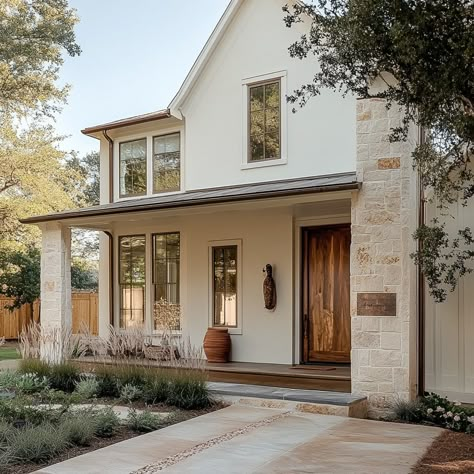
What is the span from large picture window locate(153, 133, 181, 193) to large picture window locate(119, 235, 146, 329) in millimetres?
1218

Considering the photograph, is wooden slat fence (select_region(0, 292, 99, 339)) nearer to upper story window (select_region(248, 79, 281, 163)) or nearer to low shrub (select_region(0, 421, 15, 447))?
upper story window (select_region(248, 79, 281, 163))

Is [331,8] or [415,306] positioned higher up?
[331,8]

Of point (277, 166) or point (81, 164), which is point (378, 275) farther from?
point (81, 164)

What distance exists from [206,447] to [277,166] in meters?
6.06

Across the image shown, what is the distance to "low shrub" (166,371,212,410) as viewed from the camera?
25.8ft

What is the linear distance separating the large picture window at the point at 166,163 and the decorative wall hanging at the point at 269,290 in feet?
9.10

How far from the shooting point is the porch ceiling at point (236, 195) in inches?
320

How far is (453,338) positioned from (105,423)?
4872 millimetres

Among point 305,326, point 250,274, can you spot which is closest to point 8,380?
point 250,274

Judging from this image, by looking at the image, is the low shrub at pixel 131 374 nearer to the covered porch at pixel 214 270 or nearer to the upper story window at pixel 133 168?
the covered porch at pixel 214 270

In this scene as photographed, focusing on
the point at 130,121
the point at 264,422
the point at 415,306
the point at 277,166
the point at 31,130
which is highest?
the point at 31,130

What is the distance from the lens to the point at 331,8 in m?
5.49

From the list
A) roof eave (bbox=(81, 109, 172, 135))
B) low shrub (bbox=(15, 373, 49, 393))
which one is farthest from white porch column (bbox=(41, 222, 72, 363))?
roof eave (bbox=(81, 109, 172, 135))

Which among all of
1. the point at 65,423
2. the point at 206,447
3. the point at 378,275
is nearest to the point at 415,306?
the point at 378,275
